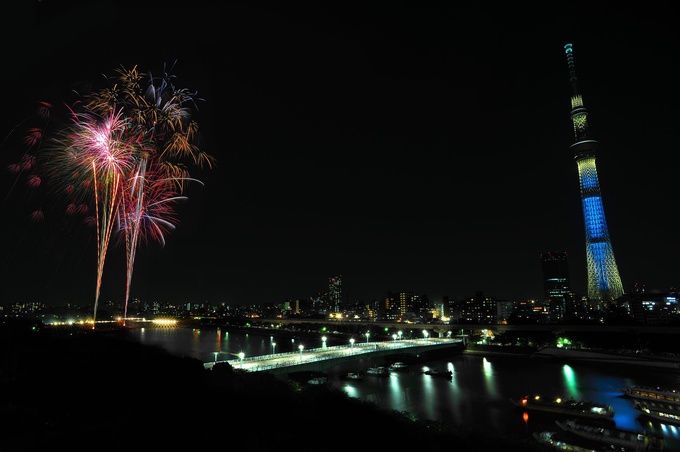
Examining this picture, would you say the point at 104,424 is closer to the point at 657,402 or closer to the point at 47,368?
the point at 47,368

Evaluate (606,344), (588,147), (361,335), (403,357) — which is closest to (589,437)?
(403,357)

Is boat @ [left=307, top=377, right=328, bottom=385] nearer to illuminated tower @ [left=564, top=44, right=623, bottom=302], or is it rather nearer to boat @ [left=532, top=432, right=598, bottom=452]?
boat @ [left=532, top=432, right=598, bottom=452]

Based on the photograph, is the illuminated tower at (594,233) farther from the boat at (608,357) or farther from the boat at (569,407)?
the boat at (569,407)

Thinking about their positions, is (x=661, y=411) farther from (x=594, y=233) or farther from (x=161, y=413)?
(x=594, y=233)

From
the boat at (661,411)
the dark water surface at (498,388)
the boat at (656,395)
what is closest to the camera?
the boat at (661,411)

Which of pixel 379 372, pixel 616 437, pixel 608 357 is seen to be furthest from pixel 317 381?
pixel 608 357

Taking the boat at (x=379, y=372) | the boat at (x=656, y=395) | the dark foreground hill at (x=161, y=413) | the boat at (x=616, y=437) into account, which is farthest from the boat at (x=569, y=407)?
the boat at (x=379, y=372)
